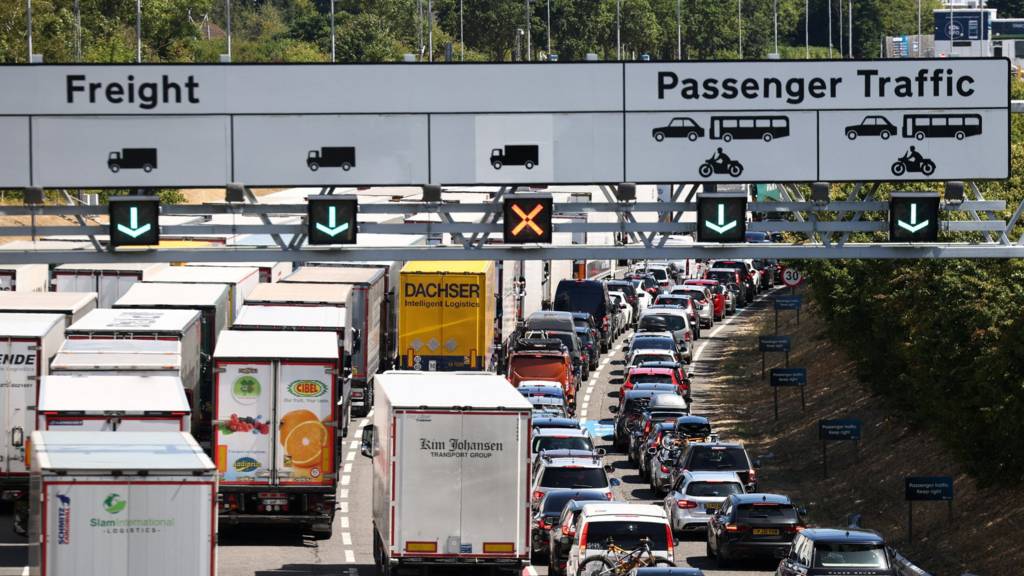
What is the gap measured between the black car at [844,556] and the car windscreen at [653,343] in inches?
1327

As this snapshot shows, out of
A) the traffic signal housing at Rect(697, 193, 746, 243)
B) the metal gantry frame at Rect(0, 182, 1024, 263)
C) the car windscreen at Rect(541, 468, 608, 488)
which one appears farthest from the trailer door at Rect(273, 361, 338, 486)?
the traffic signal housing at Rect(697, 193, 746, 243)

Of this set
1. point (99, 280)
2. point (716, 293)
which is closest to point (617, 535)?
point (99, 280)

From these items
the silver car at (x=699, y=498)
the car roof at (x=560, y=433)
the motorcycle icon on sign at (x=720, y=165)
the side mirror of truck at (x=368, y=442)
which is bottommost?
the silver car at (x=699, y=498)

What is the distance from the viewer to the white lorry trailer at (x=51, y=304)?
35438 mm

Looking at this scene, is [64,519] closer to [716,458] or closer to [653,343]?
[716,458]

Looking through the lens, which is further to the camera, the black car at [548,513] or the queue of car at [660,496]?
the black car at [548,513]

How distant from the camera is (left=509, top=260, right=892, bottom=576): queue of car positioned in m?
25.5

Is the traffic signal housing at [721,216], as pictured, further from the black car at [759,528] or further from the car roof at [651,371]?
the car roof at [651,371]

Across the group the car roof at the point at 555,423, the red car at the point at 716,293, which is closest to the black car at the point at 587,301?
the red car at the point at 716,293

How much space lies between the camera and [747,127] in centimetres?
2695

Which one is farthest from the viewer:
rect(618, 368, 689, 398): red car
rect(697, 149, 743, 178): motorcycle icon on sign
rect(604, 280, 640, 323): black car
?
rect(604, 280, 640, 323): black car

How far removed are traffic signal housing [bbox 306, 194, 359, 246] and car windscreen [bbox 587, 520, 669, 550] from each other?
15.6ft

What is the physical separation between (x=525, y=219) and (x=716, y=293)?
5171cm

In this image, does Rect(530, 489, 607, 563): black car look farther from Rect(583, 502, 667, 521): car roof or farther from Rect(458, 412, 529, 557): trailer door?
Rect(458, 412, 529, 557): trailer door
